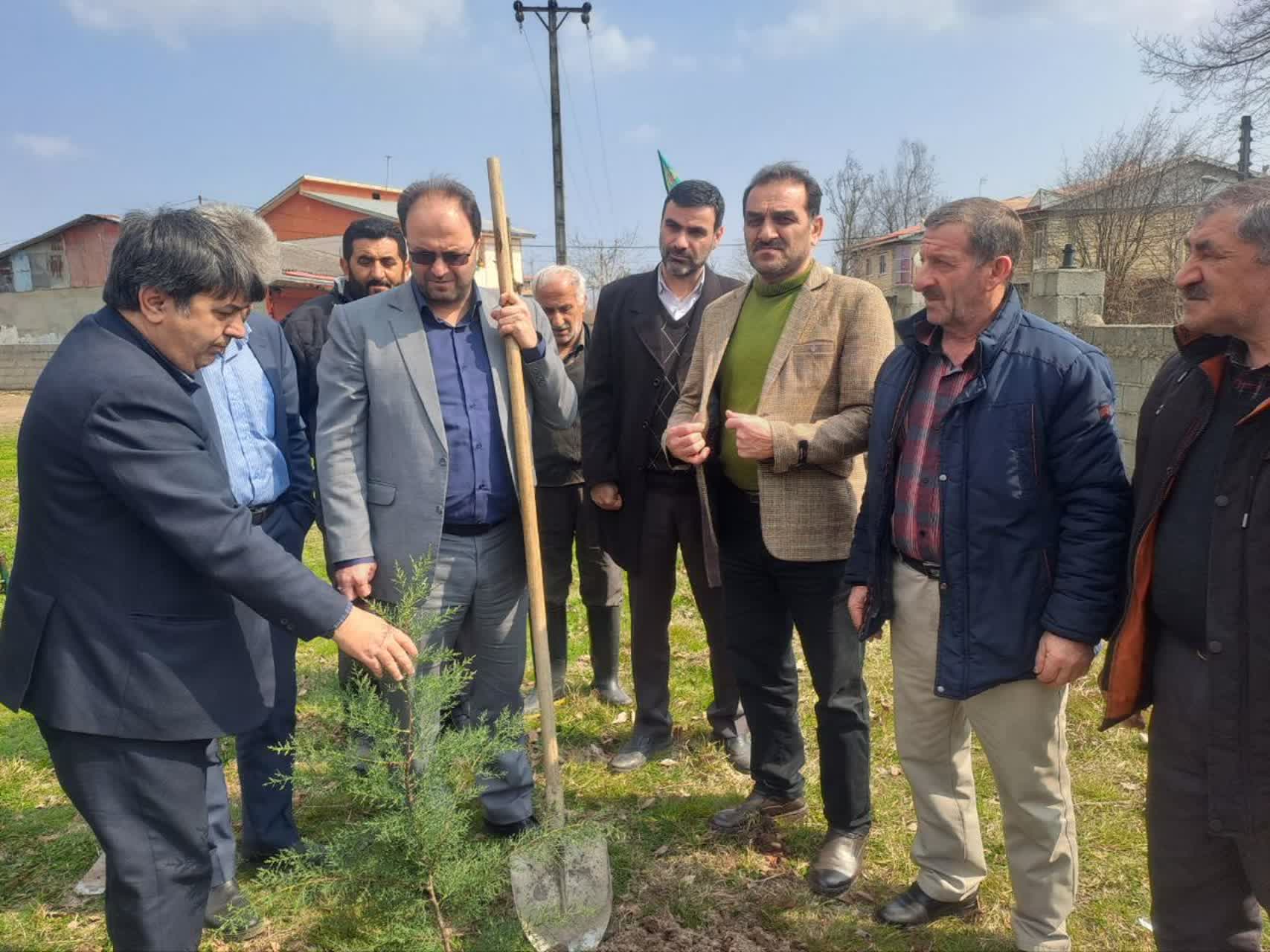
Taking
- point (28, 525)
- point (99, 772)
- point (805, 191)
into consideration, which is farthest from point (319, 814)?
point (805, 191)

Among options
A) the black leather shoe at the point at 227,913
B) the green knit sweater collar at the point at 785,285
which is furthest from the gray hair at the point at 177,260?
the black leather shoe at the point at 227,913

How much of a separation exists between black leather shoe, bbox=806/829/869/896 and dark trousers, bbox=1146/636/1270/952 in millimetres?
1141

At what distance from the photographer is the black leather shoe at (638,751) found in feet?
13.6

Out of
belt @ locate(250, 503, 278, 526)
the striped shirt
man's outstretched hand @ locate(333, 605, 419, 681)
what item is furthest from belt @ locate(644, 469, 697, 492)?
man's outstretched hand @ locate(333, 605, 419, 681)

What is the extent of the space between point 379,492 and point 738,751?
2.20 metres

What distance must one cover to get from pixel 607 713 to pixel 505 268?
270 cm

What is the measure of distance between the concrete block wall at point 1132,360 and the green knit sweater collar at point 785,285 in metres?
5.53

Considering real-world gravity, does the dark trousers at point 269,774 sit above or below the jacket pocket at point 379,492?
below

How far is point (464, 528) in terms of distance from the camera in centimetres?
321

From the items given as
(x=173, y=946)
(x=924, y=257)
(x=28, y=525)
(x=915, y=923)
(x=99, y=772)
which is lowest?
(x=915, y=923)

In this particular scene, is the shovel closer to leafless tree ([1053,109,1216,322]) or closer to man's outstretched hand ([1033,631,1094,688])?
man's outstretched hand ([1033,631,1094,688])

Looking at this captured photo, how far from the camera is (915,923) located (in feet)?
9.84

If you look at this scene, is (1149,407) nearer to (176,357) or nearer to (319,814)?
(176,357)

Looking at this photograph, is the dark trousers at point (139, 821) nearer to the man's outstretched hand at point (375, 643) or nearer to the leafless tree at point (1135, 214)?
the man's outstretched hand at point (375, 643)
